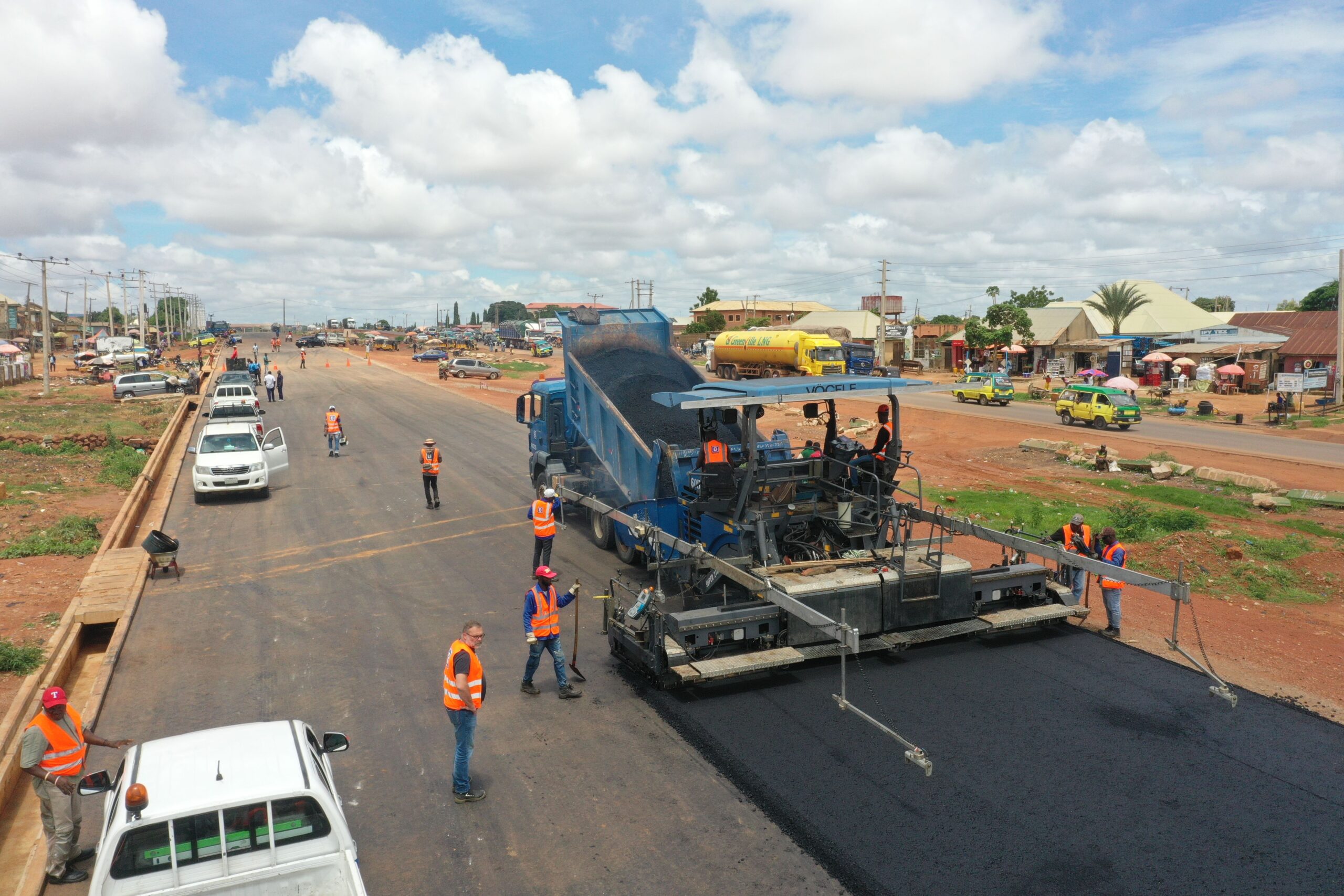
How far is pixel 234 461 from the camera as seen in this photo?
18328 mm

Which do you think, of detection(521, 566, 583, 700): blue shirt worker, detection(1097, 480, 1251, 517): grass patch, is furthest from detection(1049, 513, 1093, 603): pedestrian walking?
detection(1097, 480, 1251, 517): grass patch

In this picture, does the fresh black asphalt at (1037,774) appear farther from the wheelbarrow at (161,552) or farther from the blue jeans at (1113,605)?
the wheelbarrow at (161,552)

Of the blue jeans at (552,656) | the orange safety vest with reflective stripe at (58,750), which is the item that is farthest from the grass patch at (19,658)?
the blue jeans at (552,656)

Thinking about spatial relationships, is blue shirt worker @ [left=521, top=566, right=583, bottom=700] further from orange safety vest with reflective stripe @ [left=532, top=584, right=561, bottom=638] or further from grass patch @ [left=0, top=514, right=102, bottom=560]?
grass patch @ [left=0, top=514, right=102, bottom=560]

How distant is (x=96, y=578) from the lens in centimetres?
1244

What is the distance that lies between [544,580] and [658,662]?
1.43 metres

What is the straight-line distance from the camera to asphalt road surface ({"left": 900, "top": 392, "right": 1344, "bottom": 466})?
88.8 ft

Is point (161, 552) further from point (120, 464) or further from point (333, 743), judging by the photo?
point (120, 464)

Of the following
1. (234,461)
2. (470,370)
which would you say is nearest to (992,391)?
(470,370)

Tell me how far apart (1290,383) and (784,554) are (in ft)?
121

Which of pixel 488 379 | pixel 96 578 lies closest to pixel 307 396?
pixel 488 379

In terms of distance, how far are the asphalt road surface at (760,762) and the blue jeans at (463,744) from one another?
228mm

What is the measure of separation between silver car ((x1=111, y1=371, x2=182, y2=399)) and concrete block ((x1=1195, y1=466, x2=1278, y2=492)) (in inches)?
1765

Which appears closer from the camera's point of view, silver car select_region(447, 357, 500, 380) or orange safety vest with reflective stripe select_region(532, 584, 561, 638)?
orange safety vest with reflective stripe select_region(532, 584, 561, 638)
